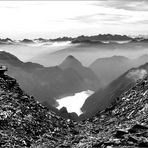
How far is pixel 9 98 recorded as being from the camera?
53.1 meters

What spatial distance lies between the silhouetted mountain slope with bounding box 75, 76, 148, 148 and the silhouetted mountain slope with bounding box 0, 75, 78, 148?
118 inches

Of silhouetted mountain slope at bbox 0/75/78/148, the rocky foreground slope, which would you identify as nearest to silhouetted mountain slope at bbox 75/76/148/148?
the rocky foreground slope

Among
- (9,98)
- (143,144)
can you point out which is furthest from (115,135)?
(9,98)

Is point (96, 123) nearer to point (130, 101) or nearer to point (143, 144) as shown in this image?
point (130, 101)

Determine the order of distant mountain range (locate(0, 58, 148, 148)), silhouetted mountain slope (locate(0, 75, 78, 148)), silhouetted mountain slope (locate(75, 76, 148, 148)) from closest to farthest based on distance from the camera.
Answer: silhouetted mountain slope (locate(75, 76, 148, 148)), distant mountain range (locate(0, 58, 148, 148)), silhouetted mountain slope (locate(0, 75, 78, 148))

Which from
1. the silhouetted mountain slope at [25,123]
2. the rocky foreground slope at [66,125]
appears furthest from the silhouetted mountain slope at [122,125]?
the silhouetted mountain slope at [25,123]

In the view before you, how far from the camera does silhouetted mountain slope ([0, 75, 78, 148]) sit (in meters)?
41.6

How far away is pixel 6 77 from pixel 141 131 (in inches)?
1207

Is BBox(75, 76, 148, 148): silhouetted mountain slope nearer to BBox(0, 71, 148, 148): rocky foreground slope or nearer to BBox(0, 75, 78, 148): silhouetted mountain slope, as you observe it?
BBox(0, 71, 148, 148): rocky foreground slope

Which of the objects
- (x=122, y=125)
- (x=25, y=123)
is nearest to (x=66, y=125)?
(x=25, y=123)

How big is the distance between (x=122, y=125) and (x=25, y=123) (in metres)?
11.7

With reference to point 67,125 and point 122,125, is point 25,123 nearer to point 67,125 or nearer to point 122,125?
point 67,125

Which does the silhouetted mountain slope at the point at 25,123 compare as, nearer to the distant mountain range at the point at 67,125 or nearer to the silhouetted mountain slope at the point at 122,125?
the distant mountain range at the point at 67,125

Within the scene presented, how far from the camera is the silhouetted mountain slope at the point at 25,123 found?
41.6m
